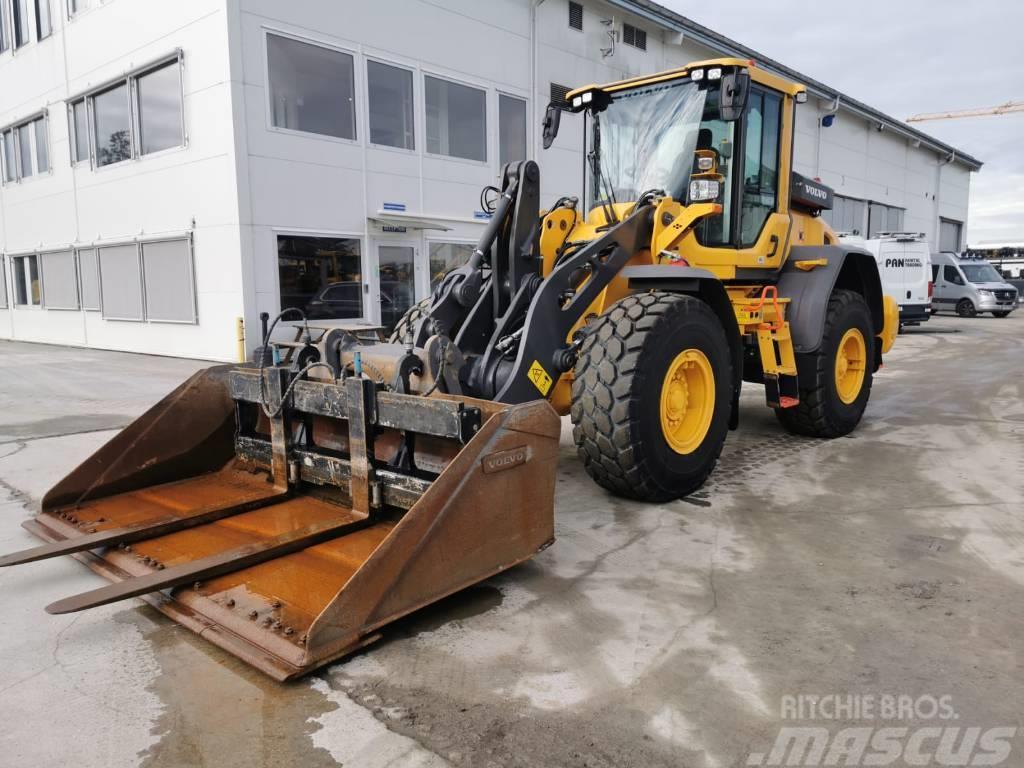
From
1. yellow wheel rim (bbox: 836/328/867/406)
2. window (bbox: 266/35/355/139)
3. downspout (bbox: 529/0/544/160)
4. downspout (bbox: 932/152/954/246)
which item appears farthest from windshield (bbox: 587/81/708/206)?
downspout (bbox: 932/152/954/246)

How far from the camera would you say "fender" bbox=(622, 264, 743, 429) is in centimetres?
485

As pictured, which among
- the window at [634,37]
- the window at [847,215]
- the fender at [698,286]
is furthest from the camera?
the window at [847,215]

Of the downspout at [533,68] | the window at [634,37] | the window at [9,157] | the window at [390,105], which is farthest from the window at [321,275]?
the window at [9,157]

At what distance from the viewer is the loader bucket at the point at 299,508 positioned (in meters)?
2.95

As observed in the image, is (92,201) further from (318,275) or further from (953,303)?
(953,303)

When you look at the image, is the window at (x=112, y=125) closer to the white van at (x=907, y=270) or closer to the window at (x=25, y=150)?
the window at (x=25, y=150)

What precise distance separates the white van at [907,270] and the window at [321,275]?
12179 millimetres

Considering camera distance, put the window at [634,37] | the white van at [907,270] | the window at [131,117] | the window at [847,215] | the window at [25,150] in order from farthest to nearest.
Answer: the window at [847,215], the window at [634,37], the white van at [907,270], the window at [25,150], the window at [131,117]

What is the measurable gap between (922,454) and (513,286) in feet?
12.7

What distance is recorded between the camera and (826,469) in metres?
5.81

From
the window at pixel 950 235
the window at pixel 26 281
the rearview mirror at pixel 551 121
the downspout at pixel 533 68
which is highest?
the downspout at pixel 533 68

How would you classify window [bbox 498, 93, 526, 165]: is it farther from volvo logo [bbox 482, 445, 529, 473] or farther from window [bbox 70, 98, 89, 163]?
volvo logo [bbox 482, 445, 529, 473]

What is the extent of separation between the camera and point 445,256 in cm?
1563

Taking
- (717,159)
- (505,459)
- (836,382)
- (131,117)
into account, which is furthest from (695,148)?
(131,117)
